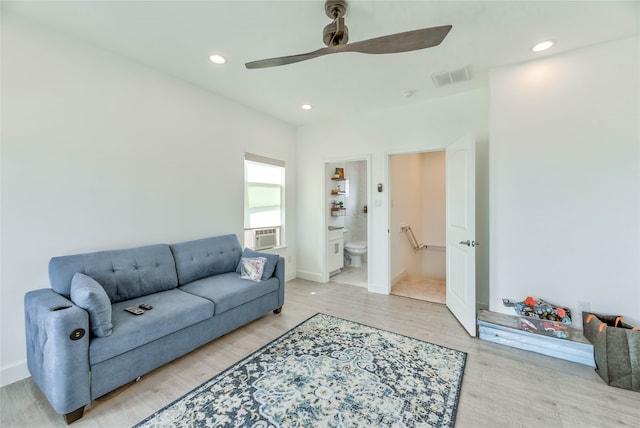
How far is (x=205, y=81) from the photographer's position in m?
3.00

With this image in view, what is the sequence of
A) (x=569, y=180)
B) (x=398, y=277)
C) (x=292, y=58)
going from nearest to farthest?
1. (x=292, y=58)
2. (x=569, y=180)
3. (x=398, y=277)

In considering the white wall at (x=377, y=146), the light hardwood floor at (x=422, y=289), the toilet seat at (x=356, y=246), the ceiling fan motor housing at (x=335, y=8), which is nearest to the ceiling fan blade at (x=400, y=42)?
the ceiling fan motor housing at (x=335, y=8)

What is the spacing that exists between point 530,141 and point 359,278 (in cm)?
316

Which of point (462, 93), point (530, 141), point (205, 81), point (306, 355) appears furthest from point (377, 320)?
→ point (205, 81)

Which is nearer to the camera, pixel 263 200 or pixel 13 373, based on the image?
pixel 13 373

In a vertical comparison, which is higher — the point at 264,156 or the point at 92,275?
the point at 264,156

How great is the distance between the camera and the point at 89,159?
7.54ft

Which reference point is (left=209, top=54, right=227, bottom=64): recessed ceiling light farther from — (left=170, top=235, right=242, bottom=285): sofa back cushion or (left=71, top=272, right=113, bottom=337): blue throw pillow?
(left=71, top=272, right=113, bottom=337): blue throw pillow

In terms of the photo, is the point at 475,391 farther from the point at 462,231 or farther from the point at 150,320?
the point at 150,320

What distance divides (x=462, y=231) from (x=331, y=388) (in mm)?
2057

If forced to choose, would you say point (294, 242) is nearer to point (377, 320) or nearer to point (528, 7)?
point (377, 320)

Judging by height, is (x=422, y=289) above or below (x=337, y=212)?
below

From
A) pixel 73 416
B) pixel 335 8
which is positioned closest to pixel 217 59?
pixel 335 8

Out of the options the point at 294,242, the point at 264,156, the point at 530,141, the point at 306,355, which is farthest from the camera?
the point at 294,242
